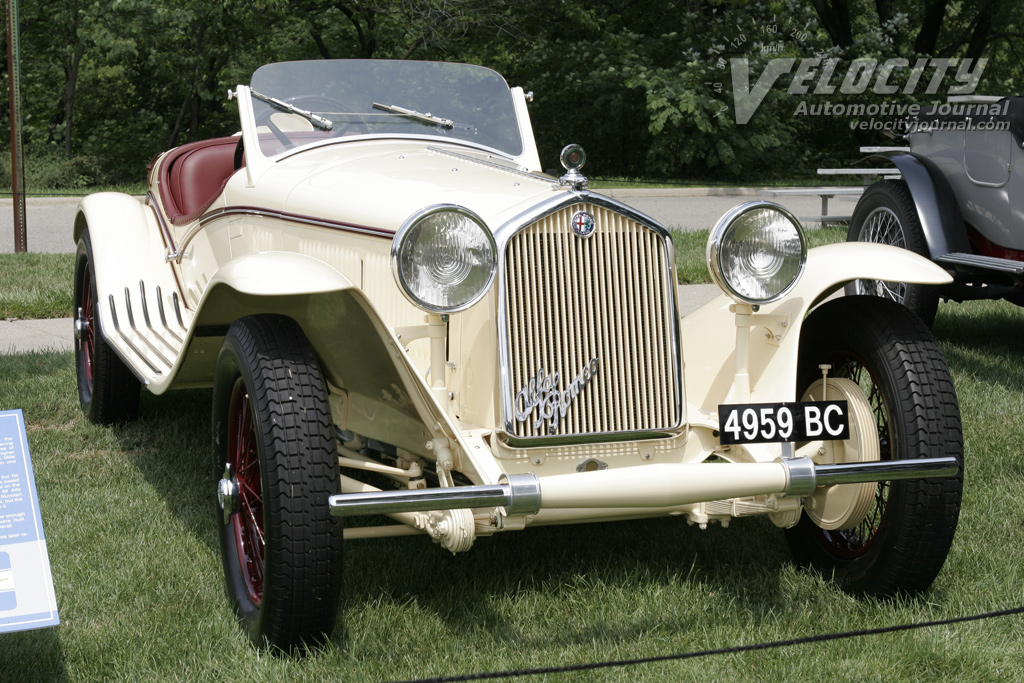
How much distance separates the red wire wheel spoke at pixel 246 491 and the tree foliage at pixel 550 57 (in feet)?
49.1

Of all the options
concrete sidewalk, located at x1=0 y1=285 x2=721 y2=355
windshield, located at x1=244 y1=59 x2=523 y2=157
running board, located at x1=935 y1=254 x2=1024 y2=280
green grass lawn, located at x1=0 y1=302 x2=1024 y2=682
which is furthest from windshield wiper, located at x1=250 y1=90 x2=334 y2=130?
running board, located at x1=935 y1=254 x2=1024 y2=280

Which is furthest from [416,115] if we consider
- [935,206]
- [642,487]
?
[935,206]

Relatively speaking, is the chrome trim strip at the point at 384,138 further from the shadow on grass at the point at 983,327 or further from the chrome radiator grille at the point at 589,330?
the shadow on grass at the point at 983,327

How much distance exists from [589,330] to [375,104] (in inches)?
68.1

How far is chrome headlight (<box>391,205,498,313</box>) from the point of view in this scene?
265cm

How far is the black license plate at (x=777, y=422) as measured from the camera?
2713 millimetres

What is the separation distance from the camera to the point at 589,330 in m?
2.83

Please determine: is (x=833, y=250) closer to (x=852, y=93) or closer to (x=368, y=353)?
(x=368, y=353)

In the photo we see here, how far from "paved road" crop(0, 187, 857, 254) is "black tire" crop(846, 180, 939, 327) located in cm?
337

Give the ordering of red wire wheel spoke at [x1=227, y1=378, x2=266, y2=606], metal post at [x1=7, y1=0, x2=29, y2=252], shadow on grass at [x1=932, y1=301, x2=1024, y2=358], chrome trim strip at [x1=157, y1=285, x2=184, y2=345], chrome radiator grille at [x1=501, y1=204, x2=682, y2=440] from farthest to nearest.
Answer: metal post at [x1=7, y1=0, x2=29, y2=252], shadow on grass at [x1=932, y1=301, x2=1024, y2=358], chrome trim strip at [x1=157, y1=285, x2=184, y2=345], red wire wheel spoke at [x1=227, y1=378, x2=266, y2=606], chrome radiator grille at [x1=501, y1=204, x2=682, y2=440]

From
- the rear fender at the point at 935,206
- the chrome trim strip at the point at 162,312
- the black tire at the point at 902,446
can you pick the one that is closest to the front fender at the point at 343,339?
the chrome trim strip at the point at 162,312

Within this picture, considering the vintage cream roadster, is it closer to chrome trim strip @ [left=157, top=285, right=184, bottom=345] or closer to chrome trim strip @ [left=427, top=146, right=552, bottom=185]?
chrome trim strip @ [left=427, top=146, right=552, bottom=185]

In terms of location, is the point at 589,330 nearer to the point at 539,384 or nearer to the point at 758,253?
the point at 539,384

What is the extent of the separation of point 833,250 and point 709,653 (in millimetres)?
1390
